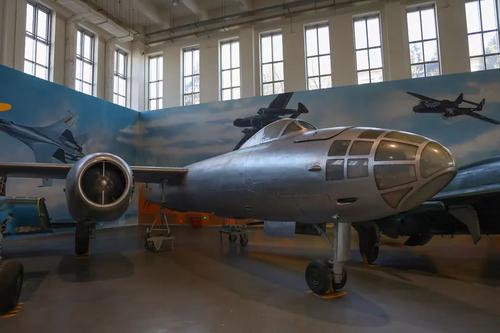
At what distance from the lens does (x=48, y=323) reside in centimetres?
331

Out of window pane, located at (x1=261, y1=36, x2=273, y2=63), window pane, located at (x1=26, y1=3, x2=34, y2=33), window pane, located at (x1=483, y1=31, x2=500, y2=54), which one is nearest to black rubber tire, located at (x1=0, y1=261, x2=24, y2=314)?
window pane, located at (x1=26, y1=3, x2=34, y2=33)

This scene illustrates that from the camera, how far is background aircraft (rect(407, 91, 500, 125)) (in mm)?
11602

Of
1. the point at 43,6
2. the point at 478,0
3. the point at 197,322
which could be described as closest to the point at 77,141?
the point at 43,6

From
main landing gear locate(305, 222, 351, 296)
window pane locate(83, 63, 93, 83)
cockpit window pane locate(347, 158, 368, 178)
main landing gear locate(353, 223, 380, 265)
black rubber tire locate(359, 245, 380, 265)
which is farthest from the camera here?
window pane locate(83, 63, 93, 83)

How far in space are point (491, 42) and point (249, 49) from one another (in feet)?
36.3

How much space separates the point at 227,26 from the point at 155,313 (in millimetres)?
16683

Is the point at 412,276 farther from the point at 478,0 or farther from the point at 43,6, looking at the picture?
the point at 43,6

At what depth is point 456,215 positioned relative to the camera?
17.0ft

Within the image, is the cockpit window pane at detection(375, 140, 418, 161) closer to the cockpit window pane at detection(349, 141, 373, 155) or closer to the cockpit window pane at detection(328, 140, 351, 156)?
the cockpit window pane at detection(349, 141, 373, 155)

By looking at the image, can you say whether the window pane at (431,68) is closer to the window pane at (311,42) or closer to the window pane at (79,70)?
the window pane at (311,42)

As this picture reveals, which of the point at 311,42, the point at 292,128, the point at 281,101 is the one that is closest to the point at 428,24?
the point at 311,42

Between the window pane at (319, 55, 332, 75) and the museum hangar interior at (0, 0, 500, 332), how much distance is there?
0.51 feet

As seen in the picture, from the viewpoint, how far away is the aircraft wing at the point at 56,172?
5800 millimetres

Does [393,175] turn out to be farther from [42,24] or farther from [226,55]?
[42,24]
